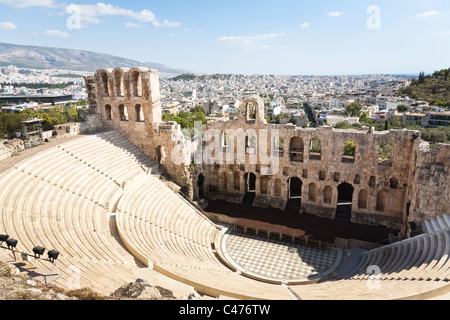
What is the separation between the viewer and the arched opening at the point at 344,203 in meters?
24.4

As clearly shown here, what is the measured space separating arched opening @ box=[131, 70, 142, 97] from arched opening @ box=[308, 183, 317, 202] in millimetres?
17937

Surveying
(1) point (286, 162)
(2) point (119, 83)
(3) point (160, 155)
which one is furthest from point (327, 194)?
(2) point (119, 83)

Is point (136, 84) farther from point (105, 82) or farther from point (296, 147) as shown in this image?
point (296, 147)

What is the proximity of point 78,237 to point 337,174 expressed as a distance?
762 inches

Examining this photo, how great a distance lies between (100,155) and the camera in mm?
23750

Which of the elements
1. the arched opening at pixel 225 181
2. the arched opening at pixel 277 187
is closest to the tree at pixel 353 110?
the arched opening at pixel 277 187

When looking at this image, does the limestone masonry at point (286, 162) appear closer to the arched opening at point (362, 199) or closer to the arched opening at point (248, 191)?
the arched opening at point (362, 199)

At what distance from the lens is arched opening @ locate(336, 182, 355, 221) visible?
24352 millimetres

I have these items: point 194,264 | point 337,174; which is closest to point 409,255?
point 337,174

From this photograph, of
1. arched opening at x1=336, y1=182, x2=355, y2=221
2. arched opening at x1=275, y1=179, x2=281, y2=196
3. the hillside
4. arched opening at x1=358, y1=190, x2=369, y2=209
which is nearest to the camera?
arched opening at x1=358, y1=190, x2=369, y2=209

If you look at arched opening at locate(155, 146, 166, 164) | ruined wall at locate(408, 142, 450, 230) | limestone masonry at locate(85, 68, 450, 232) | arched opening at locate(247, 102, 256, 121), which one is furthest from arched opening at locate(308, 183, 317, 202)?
arched opening at locate(155, 146, 166, 164)

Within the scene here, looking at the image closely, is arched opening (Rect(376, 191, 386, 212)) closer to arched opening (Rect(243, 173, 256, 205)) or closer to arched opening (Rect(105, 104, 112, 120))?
arched opening (Rect(243, 173, 256, 205))

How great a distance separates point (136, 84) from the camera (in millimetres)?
27625

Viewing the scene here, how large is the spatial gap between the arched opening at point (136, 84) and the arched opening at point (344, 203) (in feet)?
Answer: 68.9
